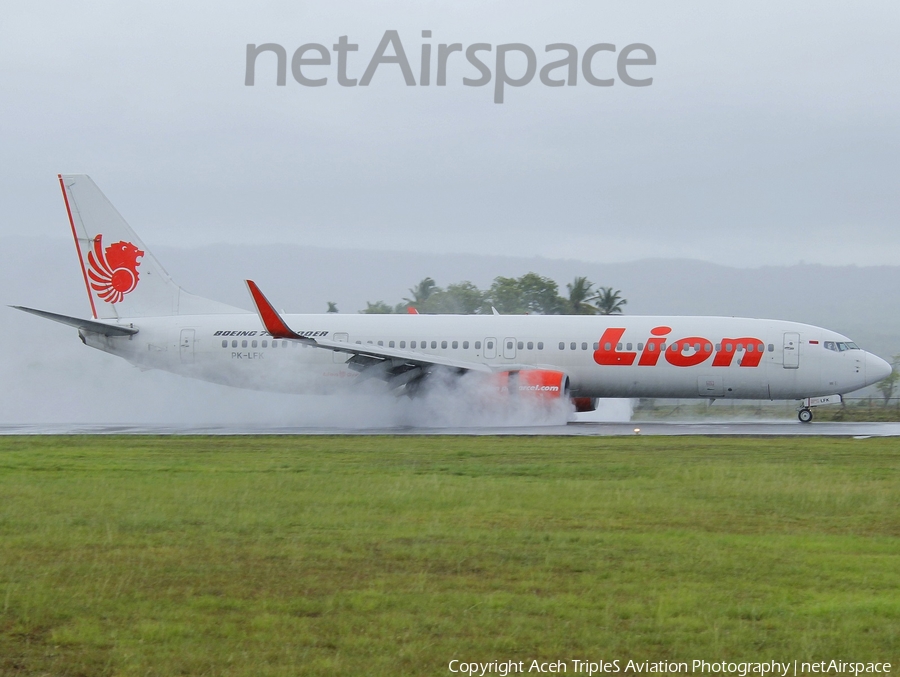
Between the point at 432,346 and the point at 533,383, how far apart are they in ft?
15.7

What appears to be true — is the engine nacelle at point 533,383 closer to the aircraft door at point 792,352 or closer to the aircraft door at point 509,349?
the aircraft door at point 509,349

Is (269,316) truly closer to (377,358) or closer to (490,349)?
(377,358)

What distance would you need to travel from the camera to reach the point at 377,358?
33062 millimetres

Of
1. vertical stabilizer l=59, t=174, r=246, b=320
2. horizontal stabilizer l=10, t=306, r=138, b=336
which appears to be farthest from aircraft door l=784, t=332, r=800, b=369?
horizontal stabilizer l=10, t=306, r=138, b=336

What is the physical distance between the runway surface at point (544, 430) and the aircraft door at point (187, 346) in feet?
13.5

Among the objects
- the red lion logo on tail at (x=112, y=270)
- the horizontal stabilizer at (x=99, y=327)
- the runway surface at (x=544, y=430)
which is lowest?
the runway surface at (x=544, y=430)

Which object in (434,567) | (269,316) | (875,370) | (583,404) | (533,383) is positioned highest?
(269,316)

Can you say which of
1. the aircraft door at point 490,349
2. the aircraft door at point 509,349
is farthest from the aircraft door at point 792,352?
the aircraft door at point 490,349

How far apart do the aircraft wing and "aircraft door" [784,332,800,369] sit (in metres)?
10.0

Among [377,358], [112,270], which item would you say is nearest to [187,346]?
[112,270]

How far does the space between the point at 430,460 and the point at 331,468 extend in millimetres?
2358

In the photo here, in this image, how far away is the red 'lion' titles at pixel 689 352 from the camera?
3291 cm

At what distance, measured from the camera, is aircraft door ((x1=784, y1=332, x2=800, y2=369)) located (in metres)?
32.8

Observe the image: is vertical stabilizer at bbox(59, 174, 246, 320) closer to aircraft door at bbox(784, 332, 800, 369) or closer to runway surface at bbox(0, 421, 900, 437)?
runway surface at bbox(0, 421, 900, 437)
